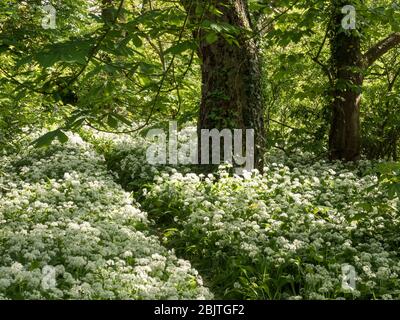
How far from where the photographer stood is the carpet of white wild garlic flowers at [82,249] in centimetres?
534

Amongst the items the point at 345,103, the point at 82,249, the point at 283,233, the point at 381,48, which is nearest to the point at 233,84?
the point at 283,233

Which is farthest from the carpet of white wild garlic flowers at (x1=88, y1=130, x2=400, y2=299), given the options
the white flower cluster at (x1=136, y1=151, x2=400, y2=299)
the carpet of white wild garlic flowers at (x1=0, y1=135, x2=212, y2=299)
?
the carpet of white wild garlic flowers at (x1=0, y1=135, x2=212, y2=299)

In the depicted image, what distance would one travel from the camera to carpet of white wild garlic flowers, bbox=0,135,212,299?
210 inches

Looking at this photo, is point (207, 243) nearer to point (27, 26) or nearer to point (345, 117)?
point (27, 26)

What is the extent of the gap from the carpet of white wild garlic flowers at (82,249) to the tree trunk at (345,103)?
601 cm

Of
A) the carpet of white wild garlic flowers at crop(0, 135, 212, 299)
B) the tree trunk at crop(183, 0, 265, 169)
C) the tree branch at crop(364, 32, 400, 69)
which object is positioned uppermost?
the tree branch at crop(364, 32, 400, 69)

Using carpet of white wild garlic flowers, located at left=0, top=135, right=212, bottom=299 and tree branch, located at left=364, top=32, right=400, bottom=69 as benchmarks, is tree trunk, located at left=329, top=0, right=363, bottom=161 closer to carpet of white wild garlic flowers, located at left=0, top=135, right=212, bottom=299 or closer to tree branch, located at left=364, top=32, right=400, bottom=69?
tree branch, located at left=364, top=32, right=400, bottom=69

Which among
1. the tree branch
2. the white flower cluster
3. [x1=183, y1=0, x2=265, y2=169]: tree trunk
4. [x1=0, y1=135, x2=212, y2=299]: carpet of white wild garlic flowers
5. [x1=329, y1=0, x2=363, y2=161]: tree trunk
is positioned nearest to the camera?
[x1=0, y1=135, x2=212, y2=299]: carpet of white wild garlic flowers

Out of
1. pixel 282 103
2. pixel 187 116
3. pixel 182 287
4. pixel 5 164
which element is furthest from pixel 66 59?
pixel 282 103

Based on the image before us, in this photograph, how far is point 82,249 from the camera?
6367mm

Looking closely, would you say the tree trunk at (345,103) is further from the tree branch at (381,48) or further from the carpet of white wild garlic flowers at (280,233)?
the carpet of white wild garlic flowers at (280,233)

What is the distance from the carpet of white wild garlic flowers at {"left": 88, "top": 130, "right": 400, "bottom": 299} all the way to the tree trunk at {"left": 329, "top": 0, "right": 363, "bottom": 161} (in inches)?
106
